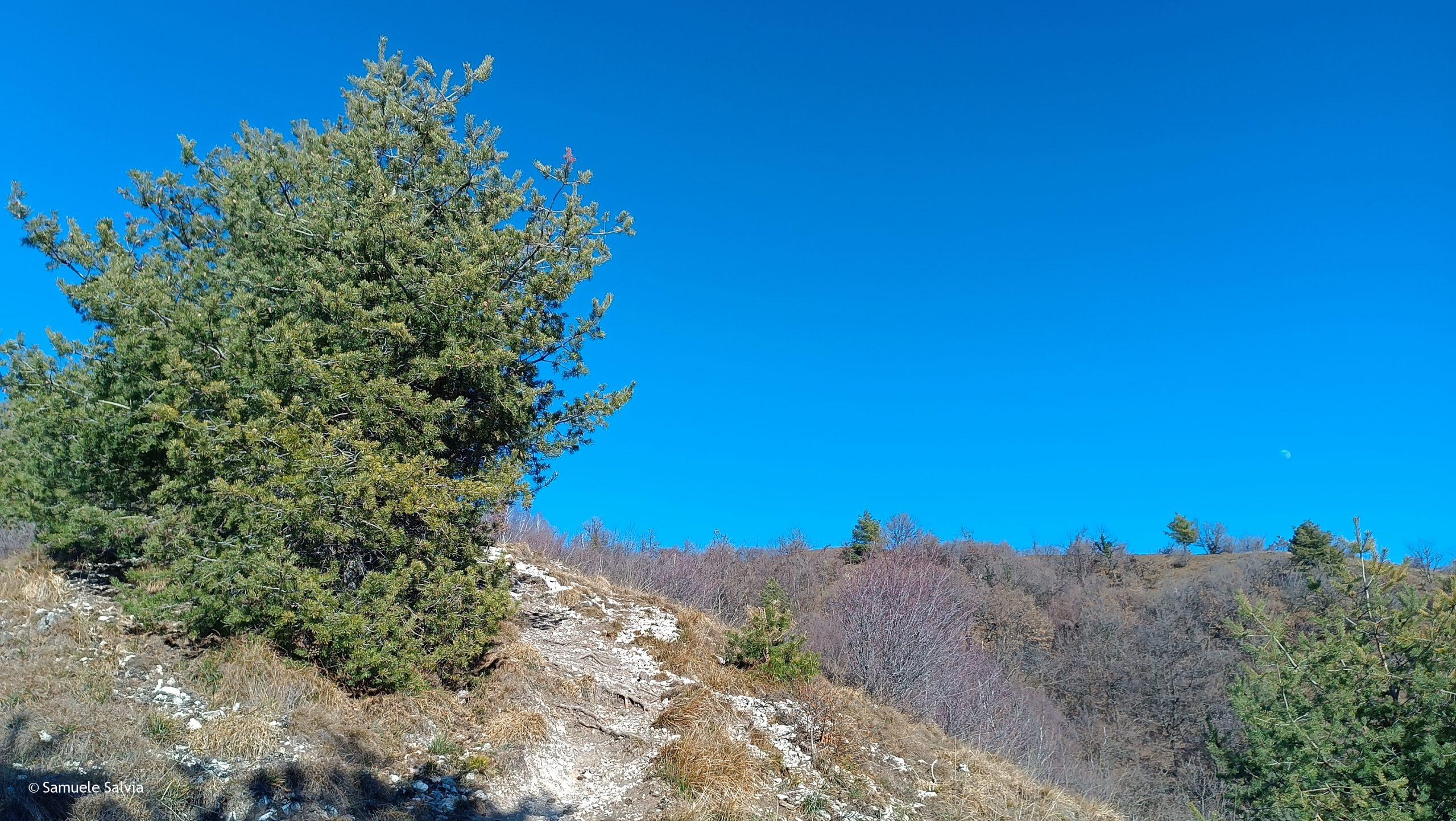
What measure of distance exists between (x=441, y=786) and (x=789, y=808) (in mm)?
3885

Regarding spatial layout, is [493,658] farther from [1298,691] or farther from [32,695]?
[1298,691]

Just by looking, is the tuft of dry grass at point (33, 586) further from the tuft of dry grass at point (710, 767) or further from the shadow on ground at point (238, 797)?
the tuft of dry grass at point (710, 767)

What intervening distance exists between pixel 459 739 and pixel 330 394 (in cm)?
409

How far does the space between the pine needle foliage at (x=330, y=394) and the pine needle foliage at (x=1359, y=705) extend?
9.56m

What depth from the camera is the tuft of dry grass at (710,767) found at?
8227 mm

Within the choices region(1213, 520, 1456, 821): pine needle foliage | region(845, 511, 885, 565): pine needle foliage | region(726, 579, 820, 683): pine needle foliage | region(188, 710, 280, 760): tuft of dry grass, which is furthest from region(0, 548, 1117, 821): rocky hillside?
region(845, 511, 885, 565): pine needle foliage

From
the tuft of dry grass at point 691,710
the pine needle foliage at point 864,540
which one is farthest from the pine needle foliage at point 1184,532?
the tuft of dry grass at point 691,710

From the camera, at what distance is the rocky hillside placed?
5.79m

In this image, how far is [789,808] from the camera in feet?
27.7

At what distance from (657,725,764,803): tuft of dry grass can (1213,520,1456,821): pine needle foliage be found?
6309 mm

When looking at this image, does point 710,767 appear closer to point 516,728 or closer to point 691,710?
point 691,710

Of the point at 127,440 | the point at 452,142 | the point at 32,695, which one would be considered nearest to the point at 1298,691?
the point at 452,142

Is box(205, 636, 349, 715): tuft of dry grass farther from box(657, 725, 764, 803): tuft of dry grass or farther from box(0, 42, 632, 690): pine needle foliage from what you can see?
box(657, 725, 764, 803): tuft of dry grass

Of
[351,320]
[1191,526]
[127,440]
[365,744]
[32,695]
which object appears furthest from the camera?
[1191,526]
